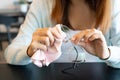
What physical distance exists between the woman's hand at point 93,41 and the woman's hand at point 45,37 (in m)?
A: 0.06

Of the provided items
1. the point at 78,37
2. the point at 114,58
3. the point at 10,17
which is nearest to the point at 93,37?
the point at 78,37

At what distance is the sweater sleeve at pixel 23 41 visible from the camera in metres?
0.78

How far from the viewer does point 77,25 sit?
0.95m

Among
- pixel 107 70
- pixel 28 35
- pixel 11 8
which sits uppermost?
pixel 11 8

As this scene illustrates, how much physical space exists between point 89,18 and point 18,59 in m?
0.34

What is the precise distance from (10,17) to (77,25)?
1352mm

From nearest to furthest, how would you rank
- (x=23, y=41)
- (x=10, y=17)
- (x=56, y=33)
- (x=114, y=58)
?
(x=56, y=33), (x=114, y=58), (x=23, y=41), (x=10, y=17)

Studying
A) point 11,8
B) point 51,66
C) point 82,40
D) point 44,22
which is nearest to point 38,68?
point 51,66

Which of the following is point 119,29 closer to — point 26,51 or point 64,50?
point 64,50

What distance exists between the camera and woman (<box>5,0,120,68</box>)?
75cm

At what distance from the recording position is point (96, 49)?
2.39 ft

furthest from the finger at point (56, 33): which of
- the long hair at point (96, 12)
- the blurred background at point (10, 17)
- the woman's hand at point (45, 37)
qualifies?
the blurred background at point (10, 17)

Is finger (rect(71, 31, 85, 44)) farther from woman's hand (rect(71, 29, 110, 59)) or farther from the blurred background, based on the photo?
the blurred background

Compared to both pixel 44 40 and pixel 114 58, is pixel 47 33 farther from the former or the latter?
pixel 114 58
